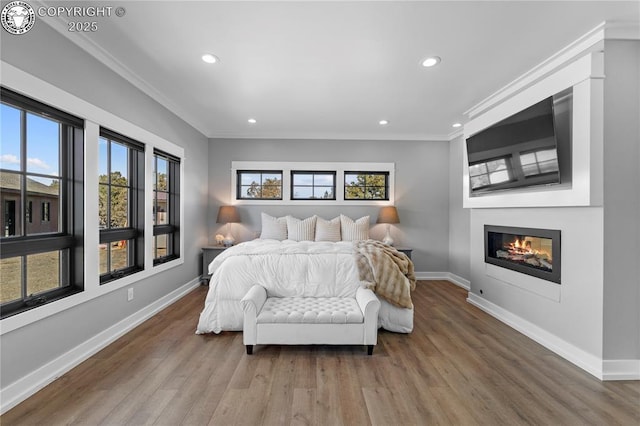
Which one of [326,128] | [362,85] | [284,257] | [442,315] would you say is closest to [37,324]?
[284,257]

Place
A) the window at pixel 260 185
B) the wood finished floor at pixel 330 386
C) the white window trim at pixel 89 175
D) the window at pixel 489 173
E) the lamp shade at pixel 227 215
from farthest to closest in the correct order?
the window at pixel 260 185 → the lamp shade at pixel 227 215 → the window at pixel 489 173 → the white window trim at pixel 89 175 → the wood finished floor at pixel 330 386

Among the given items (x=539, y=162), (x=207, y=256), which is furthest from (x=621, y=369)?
(x=207, y=256)

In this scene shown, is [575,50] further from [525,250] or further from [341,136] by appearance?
[341,136]

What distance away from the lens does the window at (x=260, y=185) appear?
5160 mm

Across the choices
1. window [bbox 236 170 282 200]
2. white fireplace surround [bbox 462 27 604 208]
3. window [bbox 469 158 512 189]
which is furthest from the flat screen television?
window [bbox 236 170 282 200]

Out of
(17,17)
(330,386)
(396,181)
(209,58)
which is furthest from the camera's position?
(396,181)

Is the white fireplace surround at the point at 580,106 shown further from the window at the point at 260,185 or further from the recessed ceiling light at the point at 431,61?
the window at the point at 260,185

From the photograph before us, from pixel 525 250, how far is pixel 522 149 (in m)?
1.08

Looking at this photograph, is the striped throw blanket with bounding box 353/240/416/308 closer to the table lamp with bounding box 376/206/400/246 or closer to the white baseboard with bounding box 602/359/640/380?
the white baseboard with bounding box 602/359/640/380

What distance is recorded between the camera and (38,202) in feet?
6.66

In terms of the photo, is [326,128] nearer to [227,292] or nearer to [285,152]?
[285,152]

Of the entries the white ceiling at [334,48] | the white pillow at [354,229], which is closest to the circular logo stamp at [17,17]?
the white ceiling at [334,48]

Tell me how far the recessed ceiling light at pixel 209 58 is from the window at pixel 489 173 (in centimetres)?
312

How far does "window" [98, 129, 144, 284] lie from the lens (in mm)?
2686
